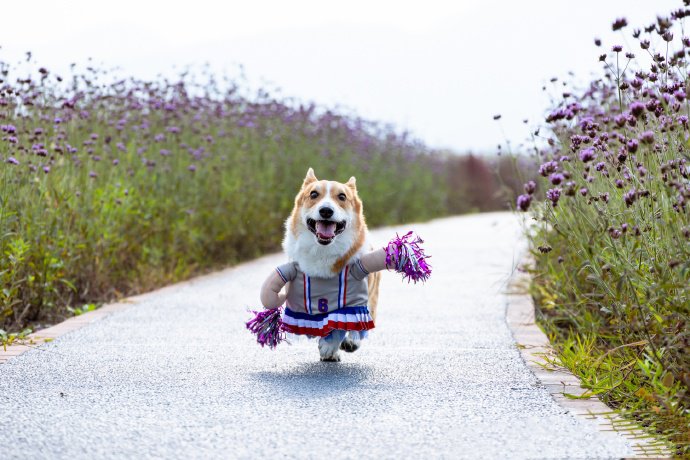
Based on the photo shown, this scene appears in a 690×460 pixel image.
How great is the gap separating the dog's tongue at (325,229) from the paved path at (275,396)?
74 centimetres

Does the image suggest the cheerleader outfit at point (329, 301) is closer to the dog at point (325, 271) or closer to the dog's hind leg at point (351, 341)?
the dog at point (325, 271)

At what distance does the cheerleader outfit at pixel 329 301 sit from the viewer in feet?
17.6

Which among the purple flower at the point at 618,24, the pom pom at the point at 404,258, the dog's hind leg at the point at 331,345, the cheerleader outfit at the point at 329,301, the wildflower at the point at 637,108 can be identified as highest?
the purple flower at the point at 618,24

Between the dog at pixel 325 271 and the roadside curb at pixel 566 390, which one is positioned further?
the dog at pixel 325 271

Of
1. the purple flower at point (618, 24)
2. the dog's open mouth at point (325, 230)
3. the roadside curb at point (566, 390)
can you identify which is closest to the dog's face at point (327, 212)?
the dog's open mouth at point (325, 230)

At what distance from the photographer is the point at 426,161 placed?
24.3m

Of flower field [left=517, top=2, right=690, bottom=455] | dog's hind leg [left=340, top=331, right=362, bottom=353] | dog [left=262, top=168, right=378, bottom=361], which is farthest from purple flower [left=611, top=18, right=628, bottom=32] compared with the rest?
dog's hind leg [left=340, top=331, right=362, bottom=353]

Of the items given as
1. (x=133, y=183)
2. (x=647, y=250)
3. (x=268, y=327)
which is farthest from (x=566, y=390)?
(x=133, y=183)

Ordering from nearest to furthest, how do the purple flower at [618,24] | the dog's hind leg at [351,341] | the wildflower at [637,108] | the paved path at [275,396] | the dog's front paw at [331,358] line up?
the paved path at [275,396] → the wildflower at [637,108] → the purple flower at [618,24] → the dog's hind leg at [351,341] → the dog's front paw at [331,358]

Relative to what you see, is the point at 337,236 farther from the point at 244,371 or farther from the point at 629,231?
the point at 629,231

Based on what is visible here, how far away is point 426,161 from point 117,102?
582 inches

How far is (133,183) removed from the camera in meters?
9.51

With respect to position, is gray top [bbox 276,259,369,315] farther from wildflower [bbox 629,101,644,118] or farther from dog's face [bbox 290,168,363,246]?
wildflower [bbox 629,101,644,118]

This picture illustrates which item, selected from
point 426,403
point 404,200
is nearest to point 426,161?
point 404,200
